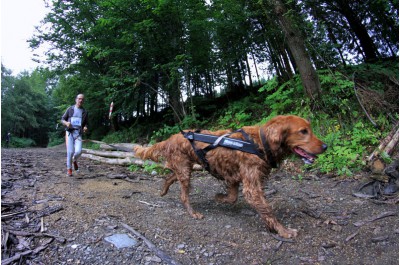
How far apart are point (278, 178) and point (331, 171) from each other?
1.11m

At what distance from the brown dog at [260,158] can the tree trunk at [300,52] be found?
200 inches

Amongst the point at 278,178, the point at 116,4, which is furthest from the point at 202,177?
the point at 116,4

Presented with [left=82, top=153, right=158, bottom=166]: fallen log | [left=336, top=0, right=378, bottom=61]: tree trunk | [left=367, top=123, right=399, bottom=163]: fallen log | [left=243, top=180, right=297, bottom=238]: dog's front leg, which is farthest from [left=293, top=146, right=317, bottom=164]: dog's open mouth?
[left=336, top=0, right=378, bottom=61]: tree trunk

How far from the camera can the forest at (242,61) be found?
709 centimetres

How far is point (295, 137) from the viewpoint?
10.7 feet

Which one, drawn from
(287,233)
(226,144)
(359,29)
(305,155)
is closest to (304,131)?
(305,155)

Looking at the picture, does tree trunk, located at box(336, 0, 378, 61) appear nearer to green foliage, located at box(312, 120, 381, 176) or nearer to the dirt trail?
green foliage, located at box(312, 120, 381, 176)

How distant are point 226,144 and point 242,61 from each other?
41.9 ft

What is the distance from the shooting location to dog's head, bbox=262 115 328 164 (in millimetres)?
3188

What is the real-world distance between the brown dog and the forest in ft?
8.75

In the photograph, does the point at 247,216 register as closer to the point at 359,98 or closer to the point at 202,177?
the point at 202,177

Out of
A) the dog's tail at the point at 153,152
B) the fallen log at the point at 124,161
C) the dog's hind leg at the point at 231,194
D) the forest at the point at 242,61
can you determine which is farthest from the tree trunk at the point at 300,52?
the dog's tail at the point at 153,152

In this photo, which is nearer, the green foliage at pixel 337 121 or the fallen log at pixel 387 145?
the fallen log at pixel 387 145

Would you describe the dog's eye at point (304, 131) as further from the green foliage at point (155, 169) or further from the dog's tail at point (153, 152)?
the green foliage at point (155, 169)
